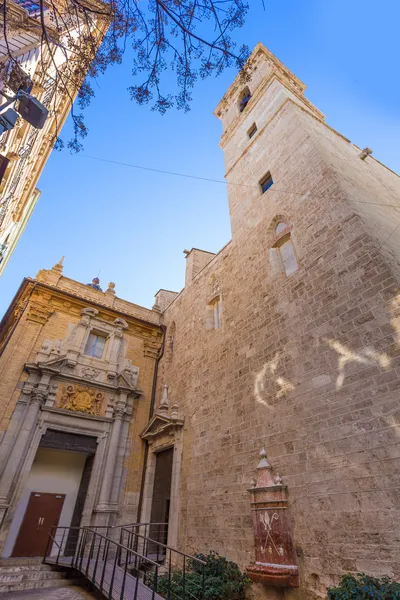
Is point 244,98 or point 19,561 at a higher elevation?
point 244,98

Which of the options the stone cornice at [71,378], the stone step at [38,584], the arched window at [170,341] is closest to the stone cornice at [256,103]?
the arched window at [170,341]

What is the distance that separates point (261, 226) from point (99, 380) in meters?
7.27

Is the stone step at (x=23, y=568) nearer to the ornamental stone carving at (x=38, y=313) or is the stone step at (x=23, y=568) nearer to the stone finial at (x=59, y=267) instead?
the ornamental stone carving at (x=38, y=313)

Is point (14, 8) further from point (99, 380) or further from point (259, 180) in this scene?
point (99, 380)

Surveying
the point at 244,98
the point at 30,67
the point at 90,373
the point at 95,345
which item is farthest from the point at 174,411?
the point at 244,98

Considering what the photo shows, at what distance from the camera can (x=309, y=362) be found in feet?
18.7

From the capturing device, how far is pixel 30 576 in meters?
6.22

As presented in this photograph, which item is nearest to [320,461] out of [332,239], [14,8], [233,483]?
[233,483]

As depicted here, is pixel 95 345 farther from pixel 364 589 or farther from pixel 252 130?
pixel 252 130

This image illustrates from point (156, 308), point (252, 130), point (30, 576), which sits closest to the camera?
point (30, 576)

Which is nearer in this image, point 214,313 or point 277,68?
point 214,313

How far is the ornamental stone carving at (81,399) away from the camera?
9.73 metres

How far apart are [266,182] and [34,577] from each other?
37.3 ft

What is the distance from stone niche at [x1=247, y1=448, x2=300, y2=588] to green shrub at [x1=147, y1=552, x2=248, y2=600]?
0.43 meters
